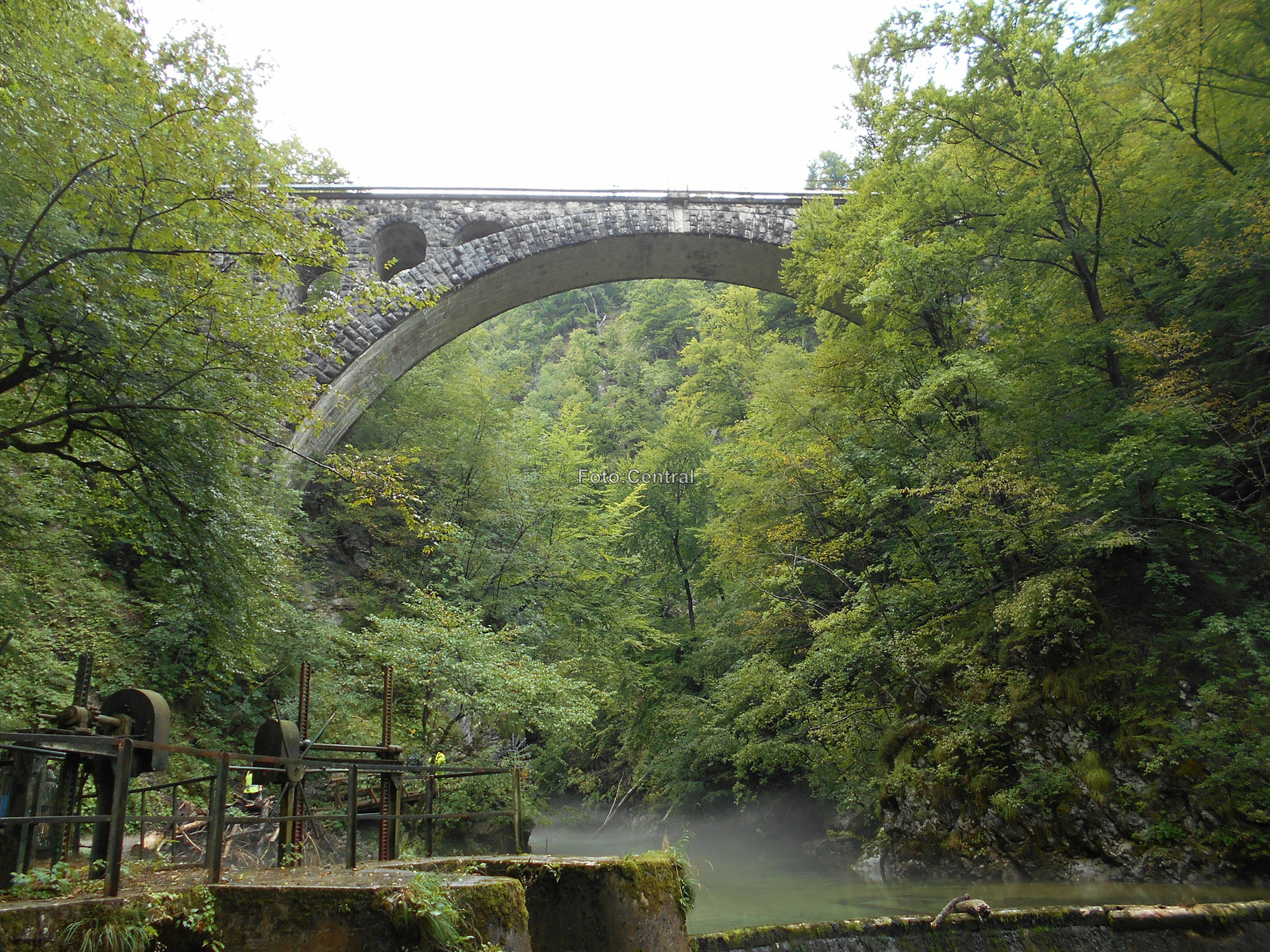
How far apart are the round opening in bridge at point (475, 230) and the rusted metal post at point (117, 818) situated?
507 inches

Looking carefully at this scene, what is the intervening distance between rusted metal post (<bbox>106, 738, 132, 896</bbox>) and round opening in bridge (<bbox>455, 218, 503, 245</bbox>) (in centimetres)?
1289

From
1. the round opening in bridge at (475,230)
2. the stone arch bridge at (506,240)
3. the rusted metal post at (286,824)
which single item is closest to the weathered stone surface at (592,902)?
the rusted metal post at (286,824)

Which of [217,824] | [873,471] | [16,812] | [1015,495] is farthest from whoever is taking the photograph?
[873,471]

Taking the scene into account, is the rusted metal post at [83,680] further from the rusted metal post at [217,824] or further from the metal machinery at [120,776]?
the rusted metal post at [217,824]

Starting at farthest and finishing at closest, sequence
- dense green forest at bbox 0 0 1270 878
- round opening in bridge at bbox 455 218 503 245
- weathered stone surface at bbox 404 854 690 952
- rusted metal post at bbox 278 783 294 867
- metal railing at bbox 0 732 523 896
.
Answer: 1. round opening in bridge at bbox 455 218 503 245
2. dense green forest at bbox 0 0 1270 878
3. rusted metal post at bbox 278 783 294 867
4. weathered stone surface at bbox 404 854 690 952
5. metal railing at bbox 0 732 523 896

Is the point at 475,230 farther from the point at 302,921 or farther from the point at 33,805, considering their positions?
the point at 302,921

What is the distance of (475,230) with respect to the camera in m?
14.7

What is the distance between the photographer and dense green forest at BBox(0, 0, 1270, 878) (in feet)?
18.6

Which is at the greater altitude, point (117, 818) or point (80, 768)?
point (80, 768)

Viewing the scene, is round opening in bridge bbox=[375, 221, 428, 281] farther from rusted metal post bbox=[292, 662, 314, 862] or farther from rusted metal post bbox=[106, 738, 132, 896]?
rusted metal post bbox=[106, 738, 132, 896]

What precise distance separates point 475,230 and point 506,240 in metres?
1.14

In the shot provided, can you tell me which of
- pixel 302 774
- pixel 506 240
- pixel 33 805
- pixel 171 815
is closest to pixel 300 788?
pixel 302 774

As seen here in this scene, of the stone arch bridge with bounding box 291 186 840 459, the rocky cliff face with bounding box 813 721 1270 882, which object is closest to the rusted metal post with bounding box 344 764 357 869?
the rocky cliff face with bounding box 813 721 1270 882

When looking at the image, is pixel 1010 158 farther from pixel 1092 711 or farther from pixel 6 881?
pixel 6 881
